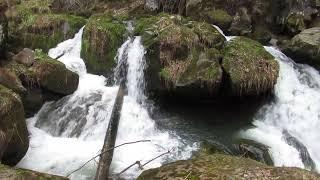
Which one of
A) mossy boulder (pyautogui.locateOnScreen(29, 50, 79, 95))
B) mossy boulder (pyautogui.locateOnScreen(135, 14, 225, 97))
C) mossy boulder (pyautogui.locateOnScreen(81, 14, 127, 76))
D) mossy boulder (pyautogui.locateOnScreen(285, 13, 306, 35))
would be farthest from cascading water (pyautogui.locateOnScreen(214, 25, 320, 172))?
mossy boulder (pyautogui.locateOnScreen(29, 50, 79, 95))

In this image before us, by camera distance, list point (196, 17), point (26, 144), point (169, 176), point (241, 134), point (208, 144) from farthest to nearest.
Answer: point (196, 17)
point (241, 134)
point (208, 144)
point (26, 144)
point (169, 176)

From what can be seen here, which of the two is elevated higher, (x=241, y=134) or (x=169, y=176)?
(x=169, y=176)

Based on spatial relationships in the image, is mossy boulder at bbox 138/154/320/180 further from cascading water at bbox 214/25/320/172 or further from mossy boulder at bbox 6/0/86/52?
mossy boulder at bbox 6/0/86/52

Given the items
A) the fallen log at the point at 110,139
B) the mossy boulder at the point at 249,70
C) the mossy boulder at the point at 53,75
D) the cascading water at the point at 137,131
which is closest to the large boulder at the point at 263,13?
the mossy boulder at the point at 249,70

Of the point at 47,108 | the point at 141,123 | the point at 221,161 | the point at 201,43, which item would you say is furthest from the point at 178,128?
the point at 221,161

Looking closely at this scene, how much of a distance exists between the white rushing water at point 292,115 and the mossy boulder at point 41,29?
573 centimetres

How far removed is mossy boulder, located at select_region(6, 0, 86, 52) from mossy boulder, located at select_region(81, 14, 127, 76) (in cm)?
118

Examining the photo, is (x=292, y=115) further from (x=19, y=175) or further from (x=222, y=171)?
(x=19, y=175)

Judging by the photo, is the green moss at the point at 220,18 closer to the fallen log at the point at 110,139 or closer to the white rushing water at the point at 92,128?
the white rushing water at the point at 92,128

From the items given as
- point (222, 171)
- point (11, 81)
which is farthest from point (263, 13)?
point (222, 171)

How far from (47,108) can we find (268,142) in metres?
4.81

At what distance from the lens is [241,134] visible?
9.66 meters

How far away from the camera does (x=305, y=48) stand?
463 inches

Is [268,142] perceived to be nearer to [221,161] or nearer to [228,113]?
[228,113]
